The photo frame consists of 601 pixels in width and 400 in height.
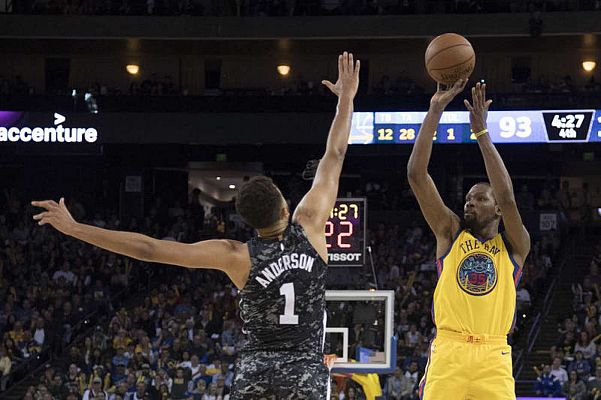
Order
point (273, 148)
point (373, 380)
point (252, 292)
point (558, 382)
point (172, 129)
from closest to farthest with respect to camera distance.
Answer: point (252, 292) → point (373, 380) → point (558, 382) → point (172, 129) → point (273, 148)

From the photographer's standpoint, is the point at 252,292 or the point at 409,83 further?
the point at 409,83

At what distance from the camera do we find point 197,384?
19.3 metres

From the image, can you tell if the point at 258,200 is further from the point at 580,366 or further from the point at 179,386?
the point at 580,366

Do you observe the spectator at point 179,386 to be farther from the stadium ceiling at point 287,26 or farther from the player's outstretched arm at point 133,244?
the player's outstretched arm at point 133,244

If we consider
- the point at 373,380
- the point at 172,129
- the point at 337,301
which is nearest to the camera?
the point at 337,301

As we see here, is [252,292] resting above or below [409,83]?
below

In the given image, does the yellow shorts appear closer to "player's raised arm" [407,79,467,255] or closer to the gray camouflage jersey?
"player's raised arm" [407,79,467,255]

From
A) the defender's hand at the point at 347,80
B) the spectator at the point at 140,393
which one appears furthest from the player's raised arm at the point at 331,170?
the spectator at the point at 140,393

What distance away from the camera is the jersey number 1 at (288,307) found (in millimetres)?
4699

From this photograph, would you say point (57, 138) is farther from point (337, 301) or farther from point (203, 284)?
point (337, 301)

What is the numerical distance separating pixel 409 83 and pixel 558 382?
1127 cm

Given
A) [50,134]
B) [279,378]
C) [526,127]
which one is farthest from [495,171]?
[50,134]

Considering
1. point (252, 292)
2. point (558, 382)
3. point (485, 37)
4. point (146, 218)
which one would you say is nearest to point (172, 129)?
point (146, 218)

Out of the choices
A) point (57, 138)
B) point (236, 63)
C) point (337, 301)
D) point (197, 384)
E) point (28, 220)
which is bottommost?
point (197, 384)
